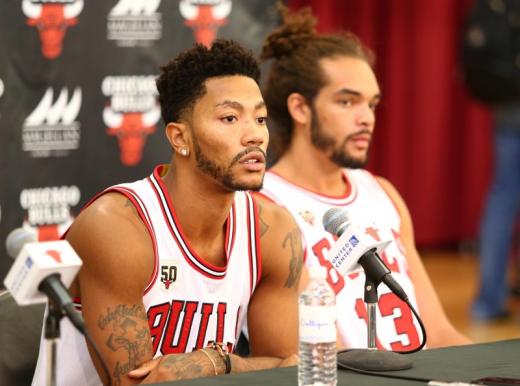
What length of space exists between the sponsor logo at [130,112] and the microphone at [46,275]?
193 cm

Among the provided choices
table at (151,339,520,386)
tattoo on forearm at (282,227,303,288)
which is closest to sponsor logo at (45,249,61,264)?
table at (151,339,520,386)

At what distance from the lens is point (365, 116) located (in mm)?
3828

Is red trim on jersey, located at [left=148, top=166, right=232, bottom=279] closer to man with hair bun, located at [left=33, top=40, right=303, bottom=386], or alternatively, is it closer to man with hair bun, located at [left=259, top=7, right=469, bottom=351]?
man with hair bun, located at [left=33, top=40, right=303, bottom=386]

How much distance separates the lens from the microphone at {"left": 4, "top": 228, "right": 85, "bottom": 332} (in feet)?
6.81

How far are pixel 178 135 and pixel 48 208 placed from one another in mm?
1019

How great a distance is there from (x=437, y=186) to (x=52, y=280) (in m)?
6.50

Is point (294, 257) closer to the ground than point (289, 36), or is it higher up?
closer to the ground

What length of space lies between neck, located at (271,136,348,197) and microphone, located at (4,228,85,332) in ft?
→ 5.89

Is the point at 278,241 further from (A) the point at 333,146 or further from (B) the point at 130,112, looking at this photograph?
(B) the point at 130,112

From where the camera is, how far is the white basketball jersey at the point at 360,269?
11.7 feet

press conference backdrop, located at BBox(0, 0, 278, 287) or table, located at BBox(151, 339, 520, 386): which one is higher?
press conference backdrop, located at BBox(0, 0, 278, 287)

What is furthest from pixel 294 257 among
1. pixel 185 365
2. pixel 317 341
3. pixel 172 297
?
pixel 317 341

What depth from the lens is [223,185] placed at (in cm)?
299

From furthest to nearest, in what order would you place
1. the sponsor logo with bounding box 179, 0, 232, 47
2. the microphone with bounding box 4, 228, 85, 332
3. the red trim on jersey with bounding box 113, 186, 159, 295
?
the sponsor logo with bounding box 179, 0, 232, 47
the red trim on jersey with bounding box 113, 186, 159, 295
the microphone with bounding box 4, 228, 85, 332
